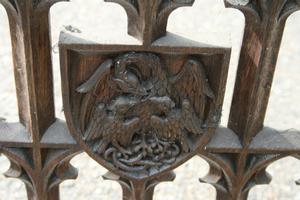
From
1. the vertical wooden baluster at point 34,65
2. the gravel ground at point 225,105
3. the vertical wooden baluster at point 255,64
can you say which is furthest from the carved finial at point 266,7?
the gravel ground at point 225,105

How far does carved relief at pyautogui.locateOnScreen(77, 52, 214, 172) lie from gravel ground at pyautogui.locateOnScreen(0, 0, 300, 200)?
0.37 m

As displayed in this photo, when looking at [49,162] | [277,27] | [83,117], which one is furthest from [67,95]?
[277,27]

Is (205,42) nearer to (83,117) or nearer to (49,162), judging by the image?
(83,117)

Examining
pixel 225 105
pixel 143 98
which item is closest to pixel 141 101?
pixel 143 98

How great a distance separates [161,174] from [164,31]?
0.82ft

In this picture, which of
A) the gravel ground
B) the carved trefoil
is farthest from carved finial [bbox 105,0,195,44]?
the gravel ground

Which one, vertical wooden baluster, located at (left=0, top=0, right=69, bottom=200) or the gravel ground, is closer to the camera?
vertical wooden baluster, located at (left=0, top=0, right=69, bottom=200)

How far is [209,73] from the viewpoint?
31.4 inches

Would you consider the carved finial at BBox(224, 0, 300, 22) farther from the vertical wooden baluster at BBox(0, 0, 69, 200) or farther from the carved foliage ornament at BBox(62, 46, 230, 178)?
the vertical wooden baluster at BBox(0, 0, 69, 200)

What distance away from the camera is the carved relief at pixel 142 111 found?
78cm

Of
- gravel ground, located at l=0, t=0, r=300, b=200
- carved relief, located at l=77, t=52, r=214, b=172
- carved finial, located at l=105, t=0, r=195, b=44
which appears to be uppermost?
carved finial, located at l=105, t=0, r=195, b=44

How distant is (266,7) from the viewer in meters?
0.74

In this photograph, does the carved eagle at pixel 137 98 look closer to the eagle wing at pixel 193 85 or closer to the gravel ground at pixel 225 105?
the eagle wing at pixel 193 85

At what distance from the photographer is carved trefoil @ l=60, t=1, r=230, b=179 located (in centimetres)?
76
